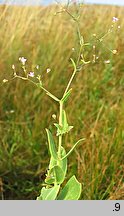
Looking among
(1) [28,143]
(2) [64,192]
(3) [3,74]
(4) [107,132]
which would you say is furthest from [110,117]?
(2) [64,192]

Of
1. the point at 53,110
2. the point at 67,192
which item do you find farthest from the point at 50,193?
the point at 53,110

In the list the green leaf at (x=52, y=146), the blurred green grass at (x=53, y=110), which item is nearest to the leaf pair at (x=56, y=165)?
the green leaf at (x=52, y=146)

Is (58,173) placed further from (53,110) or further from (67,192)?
(53,110)

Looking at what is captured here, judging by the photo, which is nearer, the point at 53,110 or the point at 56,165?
the point at 56,165

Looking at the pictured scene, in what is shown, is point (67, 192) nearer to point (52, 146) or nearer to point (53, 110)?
point (52, 146)

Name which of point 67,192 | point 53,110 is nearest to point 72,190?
point 67,192

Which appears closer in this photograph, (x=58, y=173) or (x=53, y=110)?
(x=58, y=173)

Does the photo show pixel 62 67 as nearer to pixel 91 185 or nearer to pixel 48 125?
pixel 48 125

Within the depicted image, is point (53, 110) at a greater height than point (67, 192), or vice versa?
point (53, 110)

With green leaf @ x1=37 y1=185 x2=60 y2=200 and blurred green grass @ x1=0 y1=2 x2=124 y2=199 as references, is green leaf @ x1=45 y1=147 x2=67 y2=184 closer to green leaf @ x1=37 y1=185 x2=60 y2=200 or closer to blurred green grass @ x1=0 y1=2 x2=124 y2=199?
green leaf @ x1=37 y1=185 x2=60 y2=200
